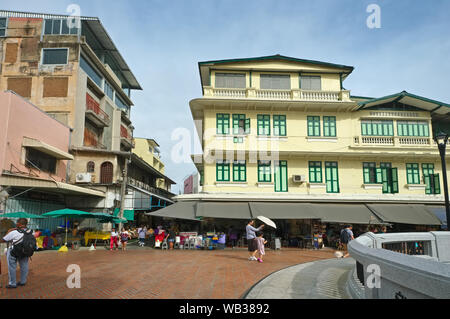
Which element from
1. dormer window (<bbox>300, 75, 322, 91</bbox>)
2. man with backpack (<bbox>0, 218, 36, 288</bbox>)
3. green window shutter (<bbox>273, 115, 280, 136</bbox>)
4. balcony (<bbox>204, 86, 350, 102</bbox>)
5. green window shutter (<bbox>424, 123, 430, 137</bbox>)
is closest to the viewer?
man with backpack (<bbox>0, 218, 36, 288</bbox>)

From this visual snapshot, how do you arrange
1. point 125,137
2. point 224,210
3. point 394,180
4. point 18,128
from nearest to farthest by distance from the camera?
1. point 224,210
2. point 18,128
3. point 394,180
4. point 125,137

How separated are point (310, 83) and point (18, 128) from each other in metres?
18.2

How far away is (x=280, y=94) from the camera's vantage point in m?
21.5

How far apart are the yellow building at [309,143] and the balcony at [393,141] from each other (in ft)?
0.21

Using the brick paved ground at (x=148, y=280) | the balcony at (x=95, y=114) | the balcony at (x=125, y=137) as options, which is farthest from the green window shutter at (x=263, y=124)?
the balcony at (x=125, y=137)

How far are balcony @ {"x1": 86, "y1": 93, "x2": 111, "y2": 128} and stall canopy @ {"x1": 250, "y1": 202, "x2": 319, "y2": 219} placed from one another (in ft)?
56.1

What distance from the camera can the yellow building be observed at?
67.3ft

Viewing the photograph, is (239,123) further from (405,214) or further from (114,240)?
(405,214)

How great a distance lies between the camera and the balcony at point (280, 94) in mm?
21086

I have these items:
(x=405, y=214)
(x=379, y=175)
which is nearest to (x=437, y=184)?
(x=379, y=175)

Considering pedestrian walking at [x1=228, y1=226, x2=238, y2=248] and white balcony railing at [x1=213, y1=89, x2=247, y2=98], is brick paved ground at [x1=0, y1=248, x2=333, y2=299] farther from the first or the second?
white balcony railing at [x1=213, y1=89, x2=247, y2=98]

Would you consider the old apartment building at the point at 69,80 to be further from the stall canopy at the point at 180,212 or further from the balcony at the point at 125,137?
the stall canopy at the point at 180,212

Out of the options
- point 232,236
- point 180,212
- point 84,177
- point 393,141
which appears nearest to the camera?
point 180,212

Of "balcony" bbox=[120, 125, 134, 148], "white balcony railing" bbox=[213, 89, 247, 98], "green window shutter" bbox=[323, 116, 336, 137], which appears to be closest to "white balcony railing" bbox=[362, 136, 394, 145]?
"green window shutter" bbox=[323, 116, 336, 137]
